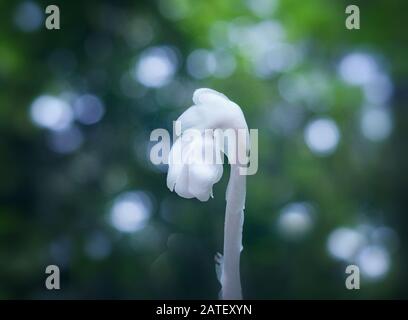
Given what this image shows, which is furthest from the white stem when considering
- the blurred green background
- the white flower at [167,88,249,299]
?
the blurred green background

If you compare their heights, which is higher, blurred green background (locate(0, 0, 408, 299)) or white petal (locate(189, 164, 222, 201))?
blurred green background (locate(0, 0, 408, 299))

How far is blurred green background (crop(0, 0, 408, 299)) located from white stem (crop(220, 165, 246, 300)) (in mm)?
1366

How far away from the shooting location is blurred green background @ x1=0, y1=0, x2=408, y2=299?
6.66 ft

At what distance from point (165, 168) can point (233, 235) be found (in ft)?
4.96

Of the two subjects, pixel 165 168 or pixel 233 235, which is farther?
pixel 165 168

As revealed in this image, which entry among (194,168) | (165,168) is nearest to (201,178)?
(194,168)

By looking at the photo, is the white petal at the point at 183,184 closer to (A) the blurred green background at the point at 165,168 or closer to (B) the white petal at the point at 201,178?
(B) the white petal at the point at 201,178

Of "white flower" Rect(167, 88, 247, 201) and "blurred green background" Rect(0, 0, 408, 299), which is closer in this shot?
"white flower" Rect(167, 88, 247, 201)

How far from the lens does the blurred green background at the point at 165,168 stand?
2.03 meters

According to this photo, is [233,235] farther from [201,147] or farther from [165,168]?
[165,168]

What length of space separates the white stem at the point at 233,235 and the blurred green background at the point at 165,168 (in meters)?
1.37

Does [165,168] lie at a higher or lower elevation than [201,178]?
higher

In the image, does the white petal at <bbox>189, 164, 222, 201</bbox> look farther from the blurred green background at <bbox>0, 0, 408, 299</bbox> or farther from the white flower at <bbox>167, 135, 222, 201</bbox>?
the blurred green background at <bbox>0, 0, 408, 299</bbox>

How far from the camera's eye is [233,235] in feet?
1.85
